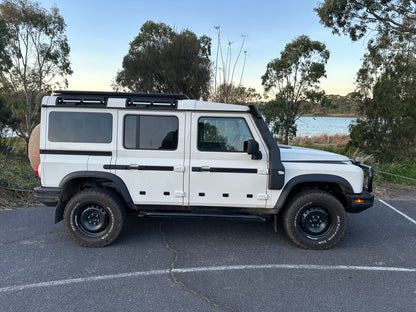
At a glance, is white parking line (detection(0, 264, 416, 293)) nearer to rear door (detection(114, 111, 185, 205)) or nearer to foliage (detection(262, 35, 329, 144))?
rear door (detection(114, 111, 185, 205))

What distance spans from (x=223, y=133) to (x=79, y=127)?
2008 mm

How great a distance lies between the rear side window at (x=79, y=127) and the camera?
417cm

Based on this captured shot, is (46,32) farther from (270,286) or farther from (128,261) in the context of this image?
(270,286)

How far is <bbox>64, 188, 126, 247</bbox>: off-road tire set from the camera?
4.19 m

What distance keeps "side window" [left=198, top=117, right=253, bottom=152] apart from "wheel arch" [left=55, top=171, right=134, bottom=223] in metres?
1.28

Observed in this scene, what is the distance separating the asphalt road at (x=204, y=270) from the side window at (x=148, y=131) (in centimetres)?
145

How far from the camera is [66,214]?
4191mm

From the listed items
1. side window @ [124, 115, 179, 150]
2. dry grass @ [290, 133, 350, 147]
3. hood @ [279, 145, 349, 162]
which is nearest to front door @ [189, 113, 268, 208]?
side window @ [124, 115, 179, 150]

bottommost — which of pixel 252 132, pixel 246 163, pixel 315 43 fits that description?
pixel 246 163

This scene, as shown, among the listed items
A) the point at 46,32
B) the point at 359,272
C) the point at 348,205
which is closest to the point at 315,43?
the point at 348,205

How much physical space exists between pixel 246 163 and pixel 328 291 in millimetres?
1790

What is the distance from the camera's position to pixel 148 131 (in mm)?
4184

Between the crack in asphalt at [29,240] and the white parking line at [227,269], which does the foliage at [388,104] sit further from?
the crack in asphalt at [29,240]

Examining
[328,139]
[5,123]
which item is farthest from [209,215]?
[328,139]
